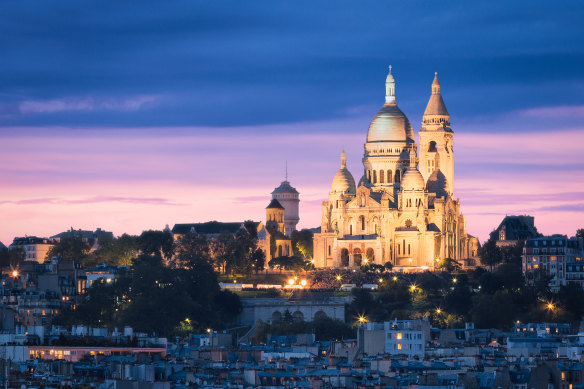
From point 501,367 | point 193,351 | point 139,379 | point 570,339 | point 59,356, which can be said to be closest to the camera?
point 139,379

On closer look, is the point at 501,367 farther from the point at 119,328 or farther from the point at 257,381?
the point at 119,328

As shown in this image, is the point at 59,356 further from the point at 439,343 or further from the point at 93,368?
the point at 439,343

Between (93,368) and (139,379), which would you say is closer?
(139,379)

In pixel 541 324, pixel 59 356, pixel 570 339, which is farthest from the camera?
pixel 541 324

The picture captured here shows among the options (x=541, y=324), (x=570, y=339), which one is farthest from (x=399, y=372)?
(x=541, y=324)

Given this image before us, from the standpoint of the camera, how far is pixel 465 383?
113 metres

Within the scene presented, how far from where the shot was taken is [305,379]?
379 ft

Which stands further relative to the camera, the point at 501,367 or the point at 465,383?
the point at 501,367

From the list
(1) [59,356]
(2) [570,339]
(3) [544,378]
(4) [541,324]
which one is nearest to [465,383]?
(3) [544,378]

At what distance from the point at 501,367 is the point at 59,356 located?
108ft

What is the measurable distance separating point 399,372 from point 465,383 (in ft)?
38.6

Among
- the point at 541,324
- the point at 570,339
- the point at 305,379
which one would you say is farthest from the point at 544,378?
the point at 541,324

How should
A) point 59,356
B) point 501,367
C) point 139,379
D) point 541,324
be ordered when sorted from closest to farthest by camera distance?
1. point 139,379
2. point 501,367
3. point 59,356
4. point 541,324

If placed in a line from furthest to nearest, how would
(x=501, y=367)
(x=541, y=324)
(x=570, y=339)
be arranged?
(x=541, y=324) → (x=570, y=339) → (x=501, y=367)
